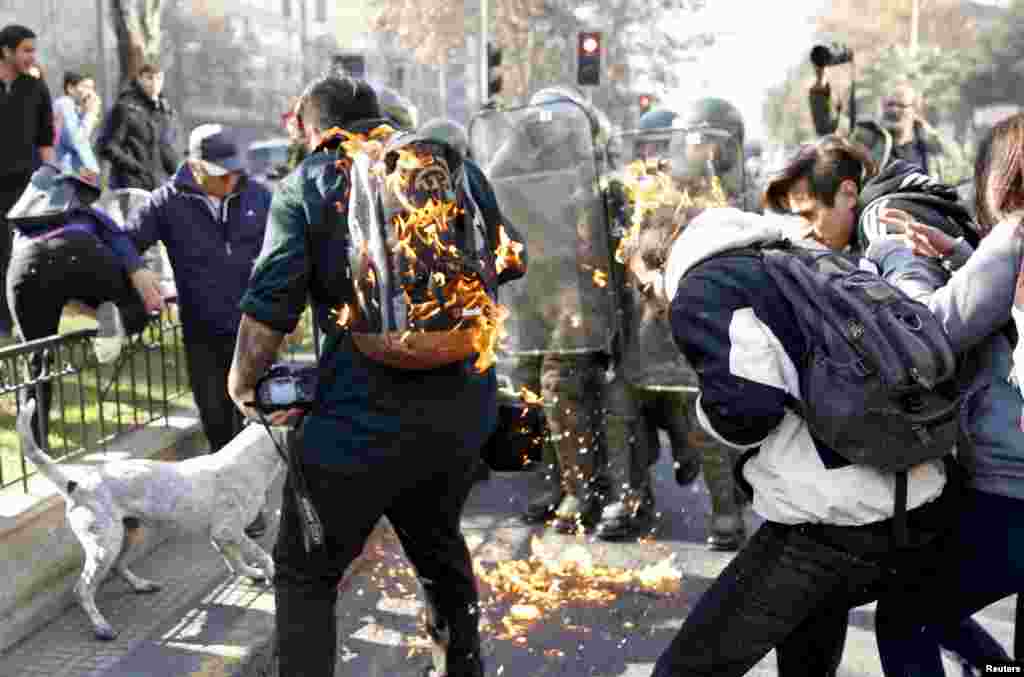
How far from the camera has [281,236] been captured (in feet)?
10.7

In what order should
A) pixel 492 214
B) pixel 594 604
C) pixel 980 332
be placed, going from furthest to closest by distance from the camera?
pixel 594 604
pixel 492 214
pixel 980 332

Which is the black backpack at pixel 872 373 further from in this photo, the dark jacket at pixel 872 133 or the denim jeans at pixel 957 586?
the dark jacket at pixel 872 133

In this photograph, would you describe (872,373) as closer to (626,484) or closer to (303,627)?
(303,627)

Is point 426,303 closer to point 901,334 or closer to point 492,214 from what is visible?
point 492,214

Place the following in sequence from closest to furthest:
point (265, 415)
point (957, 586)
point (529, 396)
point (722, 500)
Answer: point (957, 586) → point (265, 415) → point (722, 500) → point (529, 396)

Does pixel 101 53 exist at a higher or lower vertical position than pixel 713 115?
higher

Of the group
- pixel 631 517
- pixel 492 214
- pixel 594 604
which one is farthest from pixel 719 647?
pixel 631 517

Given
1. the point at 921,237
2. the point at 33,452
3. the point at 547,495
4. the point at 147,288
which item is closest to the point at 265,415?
the point at 33,452

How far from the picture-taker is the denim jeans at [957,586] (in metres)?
2.92

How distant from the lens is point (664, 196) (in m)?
5.86

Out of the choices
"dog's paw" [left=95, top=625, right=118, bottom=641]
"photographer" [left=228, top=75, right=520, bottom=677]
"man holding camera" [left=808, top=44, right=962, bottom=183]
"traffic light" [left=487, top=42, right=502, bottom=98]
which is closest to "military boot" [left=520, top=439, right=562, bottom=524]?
"dog's paw" [left=95, top=625, right=118, bottom=641]

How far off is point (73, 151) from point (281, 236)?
6775mm

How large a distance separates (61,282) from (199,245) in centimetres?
61

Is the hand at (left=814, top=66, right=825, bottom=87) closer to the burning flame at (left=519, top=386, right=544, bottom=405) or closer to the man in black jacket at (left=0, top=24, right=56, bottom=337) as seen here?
the burning flame at (left=519, top=386, right=544, bottom=405)
